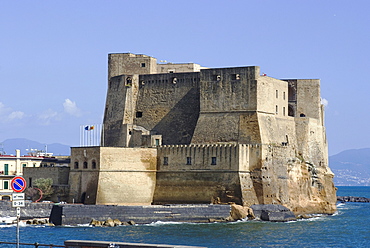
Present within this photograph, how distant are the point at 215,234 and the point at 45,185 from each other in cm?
1591

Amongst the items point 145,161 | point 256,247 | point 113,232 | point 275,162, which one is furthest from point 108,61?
point 256,247

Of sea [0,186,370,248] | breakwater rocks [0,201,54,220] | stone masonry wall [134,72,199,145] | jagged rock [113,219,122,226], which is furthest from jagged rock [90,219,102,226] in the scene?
stone masonry wall [134,72,199,145]

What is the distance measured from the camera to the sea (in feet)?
132

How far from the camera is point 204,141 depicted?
5591 cm

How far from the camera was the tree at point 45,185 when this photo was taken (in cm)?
5431

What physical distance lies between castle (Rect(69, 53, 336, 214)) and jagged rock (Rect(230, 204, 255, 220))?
2.27 feet

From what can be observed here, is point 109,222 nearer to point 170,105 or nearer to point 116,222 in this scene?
point 116,222

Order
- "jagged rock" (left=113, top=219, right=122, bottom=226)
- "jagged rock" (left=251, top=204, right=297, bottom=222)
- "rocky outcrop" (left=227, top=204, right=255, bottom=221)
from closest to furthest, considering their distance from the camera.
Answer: "jagged rock" (left=113, top=219, right=122, bottom=226)
"rocky outcrop" (left=227, top=204, right=255, bottom=221)
"jagged rock" (left=251, top=204, right=297, bottom=222)

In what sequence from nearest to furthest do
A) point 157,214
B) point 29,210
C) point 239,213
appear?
point 157,214
point 29,210
point 239,213

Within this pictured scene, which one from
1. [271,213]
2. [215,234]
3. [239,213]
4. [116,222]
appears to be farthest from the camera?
[271,213]

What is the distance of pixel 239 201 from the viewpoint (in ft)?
169

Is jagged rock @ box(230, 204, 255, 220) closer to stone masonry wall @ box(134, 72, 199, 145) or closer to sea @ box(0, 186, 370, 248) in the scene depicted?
sea @ box(0, 186, 370, 248)

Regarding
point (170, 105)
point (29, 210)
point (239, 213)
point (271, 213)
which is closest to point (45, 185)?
point (29, 210)

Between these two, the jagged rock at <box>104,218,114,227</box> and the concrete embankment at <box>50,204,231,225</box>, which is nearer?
the jagged rock at <box>104,218,114,227</box>
